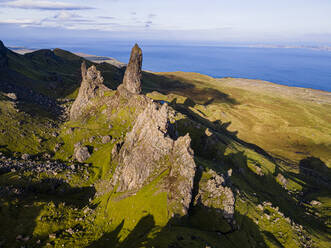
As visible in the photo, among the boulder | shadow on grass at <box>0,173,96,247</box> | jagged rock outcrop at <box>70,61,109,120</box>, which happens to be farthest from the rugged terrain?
jagged rock outcrop at <box>70,61,109,120</box>

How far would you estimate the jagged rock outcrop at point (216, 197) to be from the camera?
52.8 m

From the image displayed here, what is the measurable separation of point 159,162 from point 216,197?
17312 millimetres

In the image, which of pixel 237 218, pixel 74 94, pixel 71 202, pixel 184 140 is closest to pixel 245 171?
pixel 237 218

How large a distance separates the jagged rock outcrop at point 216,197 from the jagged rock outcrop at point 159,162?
511 cm

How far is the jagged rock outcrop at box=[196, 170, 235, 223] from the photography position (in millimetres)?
52812

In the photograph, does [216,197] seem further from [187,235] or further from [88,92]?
[88,92]

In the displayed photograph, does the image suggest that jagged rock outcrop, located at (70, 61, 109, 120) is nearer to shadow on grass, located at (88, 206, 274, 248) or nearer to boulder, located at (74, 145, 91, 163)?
boulder, located at (74, 145, 91, 163)

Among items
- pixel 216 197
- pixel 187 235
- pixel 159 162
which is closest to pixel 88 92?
pixel 159 162

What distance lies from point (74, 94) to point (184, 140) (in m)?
129

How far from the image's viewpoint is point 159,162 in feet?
184

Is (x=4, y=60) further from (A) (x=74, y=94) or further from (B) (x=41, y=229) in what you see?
(B) (x=41, y=229)

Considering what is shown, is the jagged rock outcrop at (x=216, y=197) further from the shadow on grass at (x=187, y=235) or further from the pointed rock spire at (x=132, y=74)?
the pointed rock spire at (x=132, y=74)

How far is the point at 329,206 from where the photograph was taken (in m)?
87.4

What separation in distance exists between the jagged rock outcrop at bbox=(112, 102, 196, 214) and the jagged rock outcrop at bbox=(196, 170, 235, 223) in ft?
16.8
